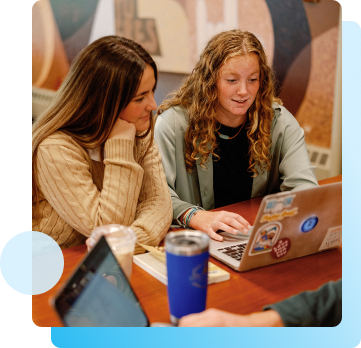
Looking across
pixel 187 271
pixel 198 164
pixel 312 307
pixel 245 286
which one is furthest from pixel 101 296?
pixel 198 164

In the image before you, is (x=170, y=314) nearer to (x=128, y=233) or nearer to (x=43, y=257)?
(x=128, y=233)

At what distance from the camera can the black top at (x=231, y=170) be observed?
1.59m

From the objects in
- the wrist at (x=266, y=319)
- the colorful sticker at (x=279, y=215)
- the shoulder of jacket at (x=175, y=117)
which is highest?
the shoulder of jacket at (x=175, y=117)

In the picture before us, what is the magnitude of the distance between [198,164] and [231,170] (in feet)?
0.49

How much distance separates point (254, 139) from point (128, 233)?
882mm

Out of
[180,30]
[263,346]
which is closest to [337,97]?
[180,30]

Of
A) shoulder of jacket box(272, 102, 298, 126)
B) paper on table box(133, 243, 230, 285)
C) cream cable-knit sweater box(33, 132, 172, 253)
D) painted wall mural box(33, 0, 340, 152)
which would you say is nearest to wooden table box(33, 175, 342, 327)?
paper on table box(133, 243, 230, 285)

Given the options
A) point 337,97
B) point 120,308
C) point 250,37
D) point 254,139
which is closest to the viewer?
point 120,308

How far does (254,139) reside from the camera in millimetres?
1617

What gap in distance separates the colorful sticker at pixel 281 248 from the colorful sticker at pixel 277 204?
12cm

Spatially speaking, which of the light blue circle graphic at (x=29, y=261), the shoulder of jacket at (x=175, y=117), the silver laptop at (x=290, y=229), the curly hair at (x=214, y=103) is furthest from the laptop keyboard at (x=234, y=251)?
the shoulder of jacket at (x=175, y=117)

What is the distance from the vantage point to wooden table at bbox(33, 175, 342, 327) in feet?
2.79

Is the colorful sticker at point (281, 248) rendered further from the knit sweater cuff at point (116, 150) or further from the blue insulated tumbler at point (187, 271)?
the knit sweater cuff at point (116, 150)

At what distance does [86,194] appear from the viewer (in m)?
1.10
